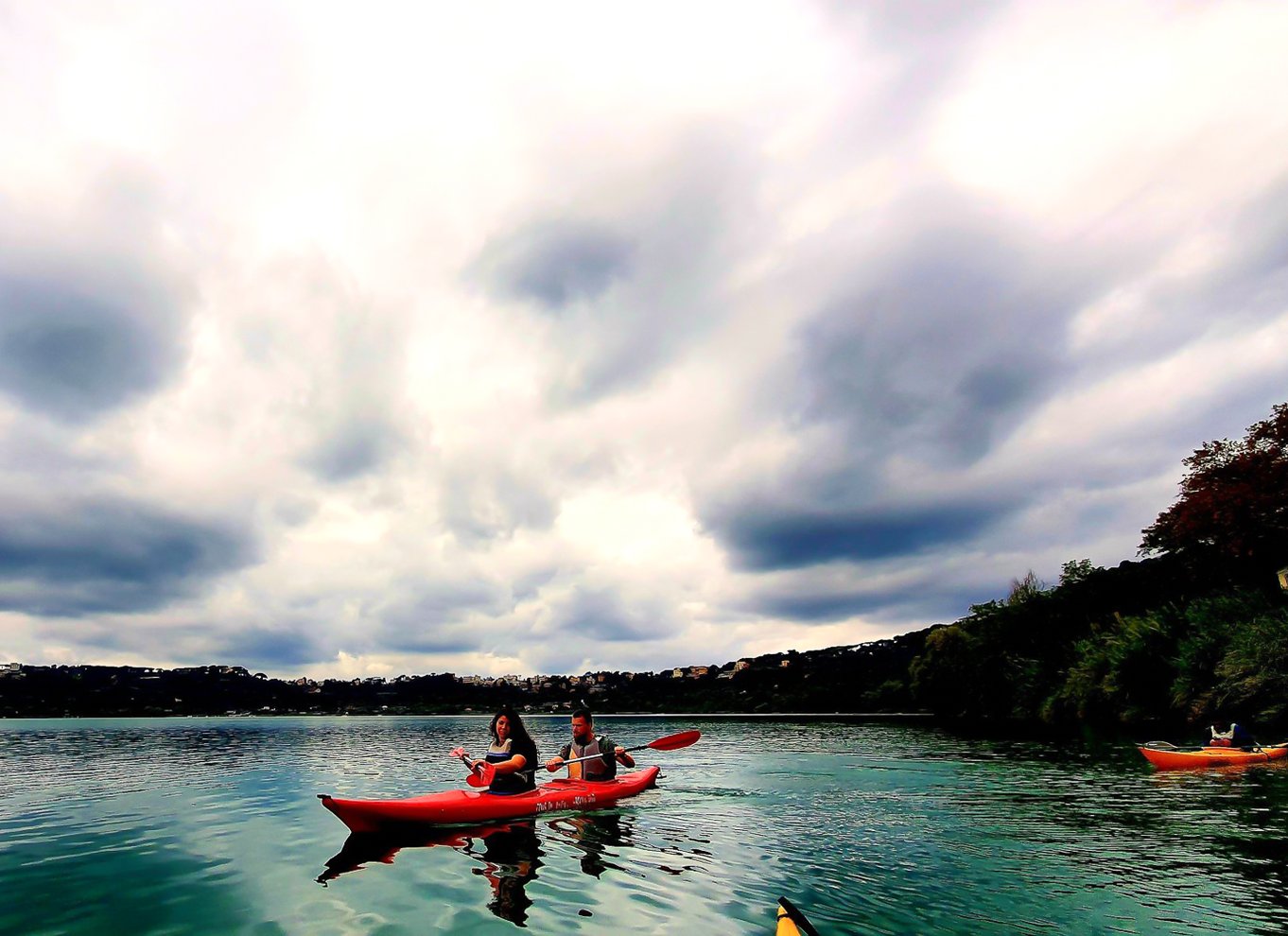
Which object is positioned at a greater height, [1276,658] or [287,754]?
[1276,658]

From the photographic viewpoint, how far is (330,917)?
8805 mm

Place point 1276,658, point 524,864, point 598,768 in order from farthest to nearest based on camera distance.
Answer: point 1276,658
point 598,768
point 524,864

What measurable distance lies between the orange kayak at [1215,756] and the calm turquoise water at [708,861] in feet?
8.23

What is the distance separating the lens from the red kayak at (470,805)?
13.0m

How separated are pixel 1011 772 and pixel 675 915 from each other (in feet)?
64.3

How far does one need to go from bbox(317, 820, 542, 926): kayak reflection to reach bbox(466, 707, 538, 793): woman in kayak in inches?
32.2

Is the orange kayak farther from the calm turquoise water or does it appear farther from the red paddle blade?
the red paddle blade

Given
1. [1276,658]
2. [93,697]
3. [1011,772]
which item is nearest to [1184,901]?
[1011,772]

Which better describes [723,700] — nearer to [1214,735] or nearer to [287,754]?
[287,754]

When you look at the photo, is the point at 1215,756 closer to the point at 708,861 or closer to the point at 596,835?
the point at 708,861

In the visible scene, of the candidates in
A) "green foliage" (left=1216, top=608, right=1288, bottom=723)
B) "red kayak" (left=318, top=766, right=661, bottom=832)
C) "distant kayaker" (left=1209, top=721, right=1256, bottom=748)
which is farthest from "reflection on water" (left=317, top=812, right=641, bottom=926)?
"green foliage" (left=1216, top=608, right=1288, bottom=723)

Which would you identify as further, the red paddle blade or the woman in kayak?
the red paddle blade

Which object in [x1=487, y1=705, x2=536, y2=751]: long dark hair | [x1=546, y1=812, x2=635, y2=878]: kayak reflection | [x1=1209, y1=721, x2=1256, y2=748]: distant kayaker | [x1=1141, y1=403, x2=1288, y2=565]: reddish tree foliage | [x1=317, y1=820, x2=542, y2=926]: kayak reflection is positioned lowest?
[x1=1209, y1=721, x2=1256, y2=748]: distant kayaker

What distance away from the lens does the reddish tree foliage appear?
39312 millimetres
